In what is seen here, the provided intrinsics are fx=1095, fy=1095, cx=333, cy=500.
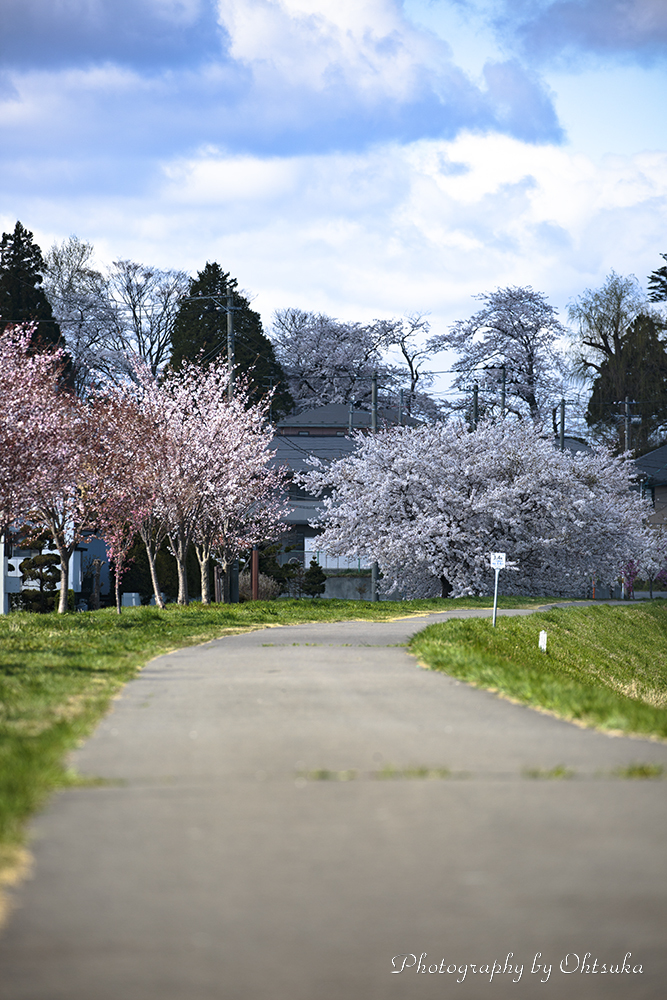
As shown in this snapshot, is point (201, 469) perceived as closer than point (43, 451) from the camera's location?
No

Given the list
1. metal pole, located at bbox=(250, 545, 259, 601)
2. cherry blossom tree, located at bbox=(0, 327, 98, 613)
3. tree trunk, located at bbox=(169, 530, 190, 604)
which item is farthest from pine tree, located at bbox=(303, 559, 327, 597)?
cherry blossom tree, located at bbox=(0, 327, 98, 613)

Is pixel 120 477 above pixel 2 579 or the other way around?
above

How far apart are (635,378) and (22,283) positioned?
3809 cm

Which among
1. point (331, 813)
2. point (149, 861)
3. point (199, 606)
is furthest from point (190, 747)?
point (199, 606)

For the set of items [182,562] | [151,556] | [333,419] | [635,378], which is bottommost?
[182,562]

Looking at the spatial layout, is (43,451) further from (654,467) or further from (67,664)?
(654,467)

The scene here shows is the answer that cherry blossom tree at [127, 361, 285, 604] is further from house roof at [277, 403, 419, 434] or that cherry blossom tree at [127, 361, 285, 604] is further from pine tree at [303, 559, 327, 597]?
house roof at [277, 403, 419, 434]

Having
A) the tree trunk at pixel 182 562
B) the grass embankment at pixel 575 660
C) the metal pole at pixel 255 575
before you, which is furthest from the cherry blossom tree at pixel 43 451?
the metal pole at pixel 255 575

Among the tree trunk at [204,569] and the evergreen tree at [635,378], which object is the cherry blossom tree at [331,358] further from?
the tree trunk at [204,569]

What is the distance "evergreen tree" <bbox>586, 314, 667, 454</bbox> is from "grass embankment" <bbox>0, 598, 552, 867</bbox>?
46.0 m

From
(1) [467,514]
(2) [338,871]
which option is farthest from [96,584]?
(2) [338,871]

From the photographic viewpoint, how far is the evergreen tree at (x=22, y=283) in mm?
57719

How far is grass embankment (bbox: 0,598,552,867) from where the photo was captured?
6402mm

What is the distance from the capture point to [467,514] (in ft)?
119
